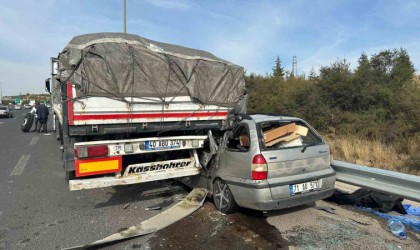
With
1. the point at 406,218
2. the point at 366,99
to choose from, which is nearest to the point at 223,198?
the point at 406,218

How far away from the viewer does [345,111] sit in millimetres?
13938

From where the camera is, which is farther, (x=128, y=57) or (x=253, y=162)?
(x=128, y=57)

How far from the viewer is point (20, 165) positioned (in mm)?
9406

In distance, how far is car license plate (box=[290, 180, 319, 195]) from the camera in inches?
182

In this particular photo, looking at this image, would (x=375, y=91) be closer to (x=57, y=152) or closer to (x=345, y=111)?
(x=345, y=111)

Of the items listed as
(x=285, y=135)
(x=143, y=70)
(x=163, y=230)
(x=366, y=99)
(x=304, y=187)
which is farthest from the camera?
(x=366, y=99)

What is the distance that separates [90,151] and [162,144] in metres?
1.16

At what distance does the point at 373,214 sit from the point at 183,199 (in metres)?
3.05

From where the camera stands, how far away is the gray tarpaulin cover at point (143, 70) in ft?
16.6

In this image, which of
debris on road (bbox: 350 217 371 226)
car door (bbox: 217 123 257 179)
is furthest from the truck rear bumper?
debris on road (bbox: 350 217 371 226)

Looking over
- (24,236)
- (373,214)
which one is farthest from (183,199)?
(373,214)

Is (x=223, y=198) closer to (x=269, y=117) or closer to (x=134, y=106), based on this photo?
(x=269, y=117)

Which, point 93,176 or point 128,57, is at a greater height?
point 128,57

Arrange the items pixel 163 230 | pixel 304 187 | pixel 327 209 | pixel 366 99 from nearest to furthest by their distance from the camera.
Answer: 1. pixel 163 230
2. pixel 304 187
3. pixel 327 209
4. pixel 366 99
